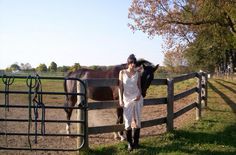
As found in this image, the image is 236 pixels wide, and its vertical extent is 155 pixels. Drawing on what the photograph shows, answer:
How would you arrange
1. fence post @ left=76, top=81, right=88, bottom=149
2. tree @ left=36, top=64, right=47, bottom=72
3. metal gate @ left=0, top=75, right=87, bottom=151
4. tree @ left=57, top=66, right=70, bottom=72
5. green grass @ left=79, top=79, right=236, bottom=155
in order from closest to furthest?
metal gate @ left=0, top=75, right=87, bottom=151
fence post @ left=76, top=81, right=88, bottom=149
green grass @ left=79, top=79, right=236, bottom=155
tree @ left=57, top=66, right=70, bottom=72
tree @ left=36, top=64, right=47, bottom=72

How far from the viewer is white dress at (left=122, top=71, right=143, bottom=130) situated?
25.1ft

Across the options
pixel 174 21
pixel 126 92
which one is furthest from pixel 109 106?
pixel 174 21

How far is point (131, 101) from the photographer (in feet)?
25.1

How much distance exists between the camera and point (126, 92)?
7.70 meters

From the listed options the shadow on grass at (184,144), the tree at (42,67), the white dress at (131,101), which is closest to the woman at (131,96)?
the white dress at (131,101)

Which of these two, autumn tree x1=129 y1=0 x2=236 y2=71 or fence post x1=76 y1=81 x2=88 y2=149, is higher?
autumn tree x1=129 y1=0 x2=236 y2=71

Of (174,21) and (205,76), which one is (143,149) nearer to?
(205,76)

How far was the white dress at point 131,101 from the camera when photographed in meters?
7.64

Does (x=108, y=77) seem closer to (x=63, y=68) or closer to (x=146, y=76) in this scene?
(x=146, y=76)

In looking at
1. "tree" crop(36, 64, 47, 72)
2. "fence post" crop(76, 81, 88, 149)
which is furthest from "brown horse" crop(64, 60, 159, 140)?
"tree" crop(36, 64, 47, 72)

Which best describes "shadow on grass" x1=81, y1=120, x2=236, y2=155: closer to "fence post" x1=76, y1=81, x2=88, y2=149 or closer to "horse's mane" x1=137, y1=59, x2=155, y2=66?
"fence post" x1=76, y1=81, x2=88, y2=149

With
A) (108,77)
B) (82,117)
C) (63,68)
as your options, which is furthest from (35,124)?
(63,68)

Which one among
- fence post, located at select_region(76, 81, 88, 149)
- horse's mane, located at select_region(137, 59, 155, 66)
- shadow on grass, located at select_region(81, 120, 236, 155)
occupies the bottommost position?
shadow on grass, located at select_region(81, 120, 236, 155)

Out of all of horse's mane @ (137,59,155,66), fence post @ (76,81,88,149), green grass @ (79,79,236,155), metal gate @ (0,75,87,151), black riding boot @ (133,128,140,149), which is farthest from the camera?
horse's mane @ (137,59,155,66)
